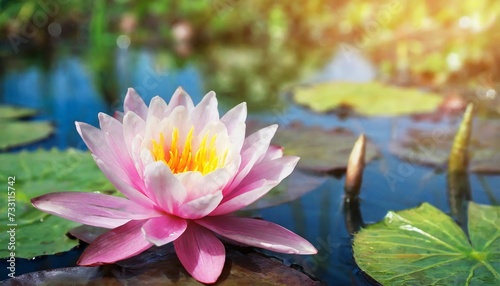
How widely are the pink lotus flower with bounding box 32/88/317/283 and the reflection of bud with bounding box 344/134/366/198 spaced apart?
0.98 ft

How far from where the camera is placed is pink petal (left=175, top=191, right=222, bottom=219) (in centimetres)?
70

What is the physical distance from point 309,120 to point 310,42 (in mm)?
3768

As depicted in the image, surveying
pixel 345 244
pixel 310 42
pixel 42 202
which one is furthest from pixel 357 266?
pixel 310 42

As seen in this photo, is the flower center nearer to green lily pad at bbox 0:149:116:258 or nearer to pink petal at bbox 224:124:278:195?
pink petal at bbox 224:124:278:195

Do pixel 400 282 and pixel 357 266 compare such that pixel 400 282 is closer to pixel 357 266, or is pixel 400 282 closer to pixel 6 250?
pixel 357 266

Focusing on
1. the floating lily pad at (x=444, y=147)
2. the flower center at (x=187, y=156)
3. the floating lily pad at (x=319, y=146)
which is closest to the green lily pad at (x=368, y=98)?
the floating lily pad at (x=444, y=147)

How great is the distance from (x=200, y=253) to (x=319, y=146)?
798 millimetres

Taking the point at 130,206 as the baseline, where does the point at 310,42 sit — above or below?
below

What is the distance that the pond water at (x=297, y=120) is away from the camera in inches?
36.1

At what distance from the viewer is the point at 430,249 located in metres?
0.84

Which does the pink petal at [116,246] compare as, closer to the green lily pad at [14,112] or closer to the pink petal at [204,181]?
the pink petal at [204,181]

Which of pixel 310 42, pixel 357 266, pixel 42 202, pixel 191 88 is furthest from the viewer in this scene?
pixel 310 42

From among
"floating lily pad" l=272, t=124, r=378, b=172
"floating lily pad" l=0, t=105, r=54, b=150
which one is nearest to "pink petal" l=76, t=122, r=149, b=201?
"floating lily pad" l=272, t=124, r=378, b=172

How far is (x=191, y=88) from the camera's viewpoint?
2607 millimetres
